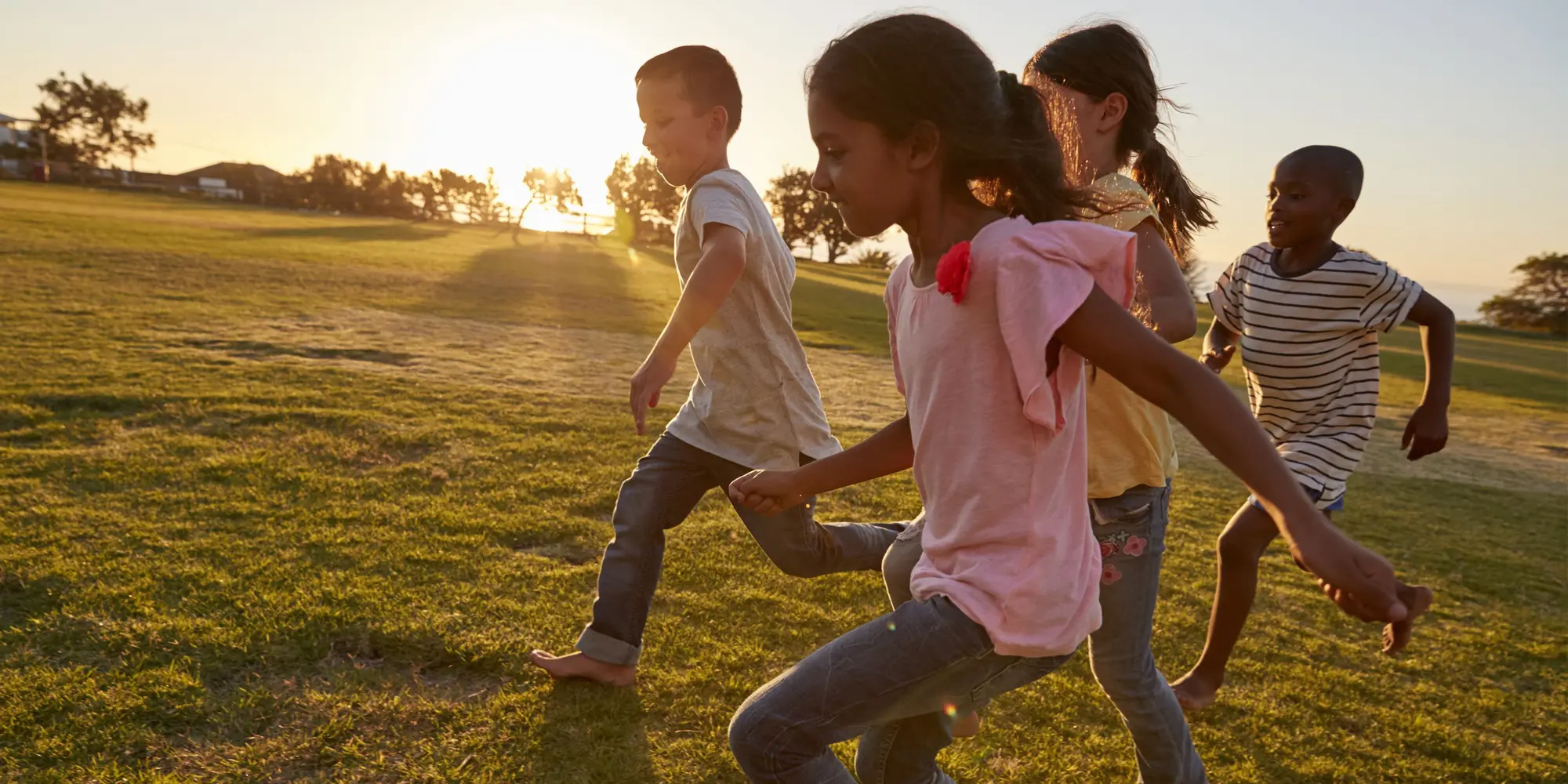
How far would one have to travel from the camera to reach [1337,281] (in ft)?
10.2

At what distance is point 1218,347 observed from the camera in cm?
325

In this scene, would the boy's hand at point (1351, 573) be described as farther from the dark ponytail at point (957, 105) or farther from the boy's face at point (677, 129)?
the boy's face at point (677, 129)

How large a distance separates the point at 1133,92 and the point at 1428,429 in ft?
5.08

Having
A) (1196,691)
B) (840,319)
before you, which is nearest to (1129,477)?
(1196,691)

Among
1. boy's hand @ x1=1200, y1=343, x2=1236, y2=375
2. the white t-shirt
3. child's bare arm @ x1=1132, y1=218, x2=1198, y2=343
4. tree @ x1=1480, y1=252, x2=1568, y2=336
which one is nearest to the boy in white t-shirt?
the white t-shirt

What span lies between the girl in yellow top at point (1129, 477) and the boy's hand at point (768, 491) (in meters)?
0.28

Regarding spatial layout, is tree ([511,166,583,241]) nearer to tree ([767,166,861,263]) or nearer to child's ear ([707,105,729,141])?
tree ([767,166,861,263])

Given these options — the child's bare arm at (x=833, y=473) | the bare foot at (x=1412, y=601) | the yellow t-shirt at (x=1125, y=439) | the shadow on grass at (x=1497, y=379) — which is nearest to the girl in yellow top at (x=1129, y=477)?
the yellow t-shirt at (x=1125, y=439)

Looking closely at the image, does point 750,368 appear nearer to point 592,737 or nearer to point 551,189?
A: point 592,737

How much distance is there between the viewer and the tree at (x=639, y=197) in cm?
7075

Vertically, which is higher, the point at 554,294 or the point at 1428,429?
the point at 1428,429

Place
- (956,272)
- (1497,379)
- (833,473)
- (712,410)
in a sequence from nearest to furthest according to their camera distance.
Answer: (956,272), (833,473), (712,410), (1497,379)

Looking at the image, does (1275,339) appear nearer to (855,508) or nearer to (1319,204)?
(1319,204)

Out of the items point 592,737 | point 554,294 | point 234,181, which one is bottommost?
point 592,737
